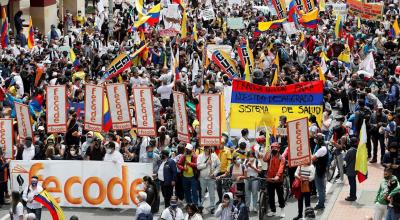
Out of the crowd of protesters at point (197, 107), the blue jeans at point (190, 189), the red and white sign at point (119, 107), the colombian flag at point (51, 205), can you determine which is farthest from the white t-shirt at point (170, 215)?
the red and white sign at point (119, 107)

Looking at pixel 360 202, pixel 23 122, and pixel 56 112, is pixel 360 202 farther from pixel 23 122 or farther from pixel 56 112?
pixel 23 122

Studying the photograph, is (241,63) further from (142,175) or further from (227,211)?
(227,211)

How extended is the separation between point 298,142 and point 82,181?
435 cm

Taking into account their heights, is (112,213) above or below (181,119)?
below

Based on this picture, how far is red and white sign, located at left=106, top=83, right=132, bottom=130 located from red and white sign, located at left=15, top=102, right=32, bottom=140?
67.7 inches

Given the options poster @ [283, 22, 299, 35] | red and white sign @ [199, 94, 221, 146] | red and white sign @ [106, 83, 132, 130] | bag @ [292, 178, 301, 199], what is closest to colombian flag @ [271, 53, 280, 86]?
poster @ [283, 22, 299, 35]

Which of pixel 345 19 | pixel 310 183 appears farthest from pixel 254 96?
pixel 345 19

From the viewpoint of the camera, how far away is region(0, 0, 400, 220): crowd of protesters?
23.8m

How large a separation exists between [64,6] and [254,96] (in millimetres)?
29931

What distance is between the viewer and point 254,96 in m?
26.8

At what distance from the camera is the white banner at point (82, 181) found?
2455 cm

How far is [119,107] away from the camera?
26.5m

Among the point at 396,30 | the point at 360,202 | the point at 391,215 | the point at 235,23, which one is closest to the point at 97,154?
the point at 360,202

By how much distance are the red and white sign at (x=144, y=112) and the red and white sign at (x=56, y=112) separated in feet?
5.15
